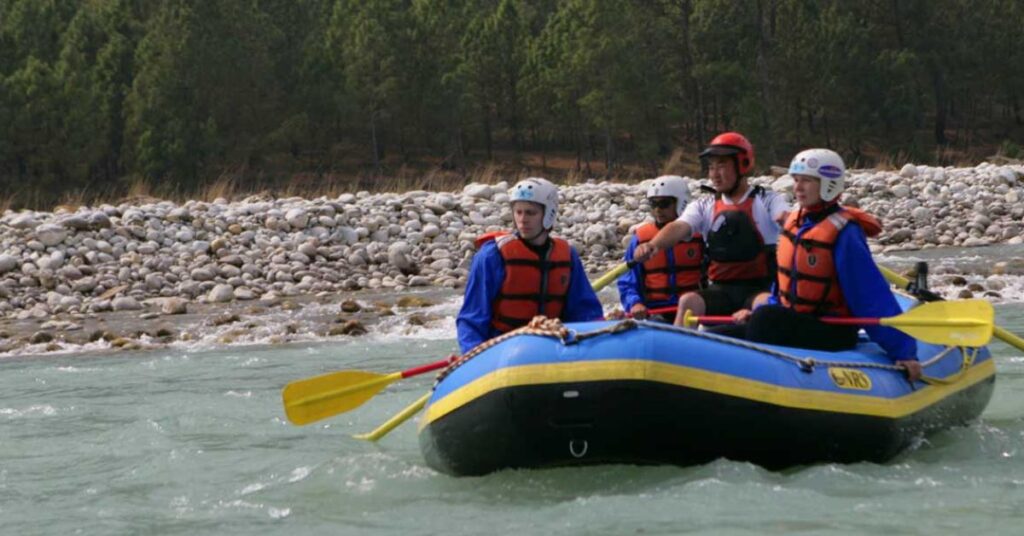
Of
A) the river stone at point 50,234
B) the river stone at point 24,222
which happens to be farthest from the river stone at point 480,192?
the river stone at point 24,222

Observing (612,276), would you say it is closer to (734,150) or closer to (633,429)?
(734,150)

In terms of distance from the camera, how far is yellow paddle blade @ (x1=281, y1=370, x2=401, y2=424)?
21.7 ft

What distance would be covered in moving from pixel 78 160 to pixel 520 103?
12458mm

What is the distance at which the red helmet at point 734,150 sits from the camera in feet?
22.8

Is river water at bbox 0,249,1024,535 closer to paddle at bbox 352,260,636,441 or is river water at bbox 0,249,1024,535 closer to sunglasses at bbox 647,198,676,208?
paddle at bbox 352,260,636,441

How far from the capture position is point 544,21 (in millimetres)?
49875

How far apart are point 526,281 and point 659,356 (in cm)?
99

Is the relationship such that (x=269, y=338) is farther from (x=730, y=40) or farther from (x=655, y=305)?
(x=730, y=40)

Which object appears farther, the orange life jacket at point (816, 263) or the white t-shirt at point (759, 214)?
the white t-shirt at point (759, 214)

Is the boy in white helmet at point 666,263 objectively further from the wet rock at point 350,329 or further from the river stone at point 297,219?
the river stone at point 297,219

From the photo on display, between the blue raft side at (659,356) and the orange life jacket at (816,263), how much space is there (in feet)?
1.23

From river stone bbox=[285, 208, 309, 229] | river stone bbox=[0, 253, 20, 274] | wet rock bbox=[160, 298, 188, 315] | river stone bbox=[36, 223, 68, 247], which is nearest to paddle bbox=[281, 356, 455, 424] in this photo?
wet rock bbox=[160, 298, 188, 315]

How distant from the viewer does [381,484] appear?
20.1ft

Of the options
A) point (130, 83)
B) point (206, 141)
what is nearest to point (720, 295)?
point (206, 141)
